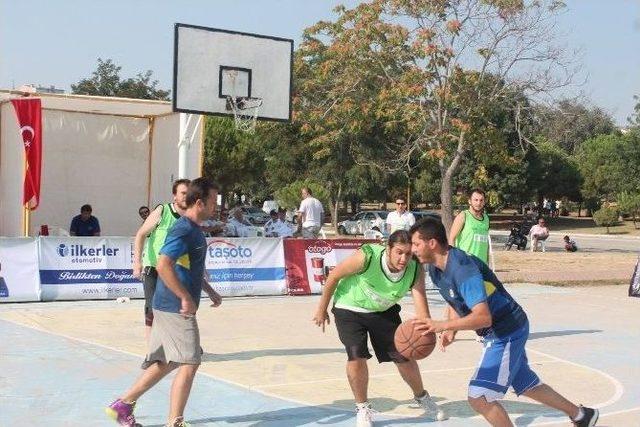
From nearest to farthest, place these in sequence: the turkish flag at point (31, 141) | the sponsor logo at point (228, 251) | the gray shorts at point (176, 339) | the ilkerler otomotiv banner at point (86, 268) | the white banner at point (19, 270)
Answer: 1. the gray shorts at point (176, 339)
2. the white banner at point (19, 270)
3. the ilkerler otomotiv banner at point (86, 268)
4. the sponsor logo at point (228, 251)
5. the turkish flag at point (31, 141)

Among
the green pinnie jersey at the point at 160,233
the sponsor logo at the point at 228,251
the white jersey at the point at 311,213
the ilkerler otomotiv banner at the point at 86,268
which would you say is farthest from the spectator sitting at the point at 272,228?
the green pinnie jersey at the point at 160,233

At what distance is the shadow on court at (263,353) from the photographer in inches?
384

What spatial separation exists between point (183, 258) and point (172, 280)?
23 cm

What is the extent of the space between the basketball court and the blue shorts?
1467mm

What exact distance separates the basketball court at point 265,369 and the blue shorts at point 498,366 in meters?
1.47

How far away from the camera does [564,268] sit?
2411cm

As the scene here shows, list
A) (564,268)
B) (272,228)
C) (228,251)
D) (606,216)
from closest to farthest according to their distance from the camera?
(228,251)
(564,268)
(272,228)
(606,216)

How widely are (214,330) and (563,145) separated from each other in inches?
3466

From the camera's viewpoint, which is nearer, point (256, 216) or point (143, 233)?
point (143, 233)

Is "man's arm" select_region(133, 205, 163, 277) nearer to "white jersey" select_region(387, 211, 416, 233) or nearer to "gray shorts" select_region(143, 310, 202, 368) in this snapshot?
"gray shorts" select_region(143, 310, 202, 368)

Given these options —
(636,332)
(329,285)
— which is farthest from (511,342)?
(636,332)

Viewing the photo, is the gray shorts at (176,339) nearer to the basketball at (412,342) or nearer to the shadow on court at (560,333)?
the basketball at (412,342)

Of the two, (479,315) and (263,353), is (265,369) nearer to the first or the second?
(263,353)

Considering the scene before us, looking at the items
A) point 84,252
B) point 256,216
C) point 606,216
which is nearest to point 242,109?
point 84,252
